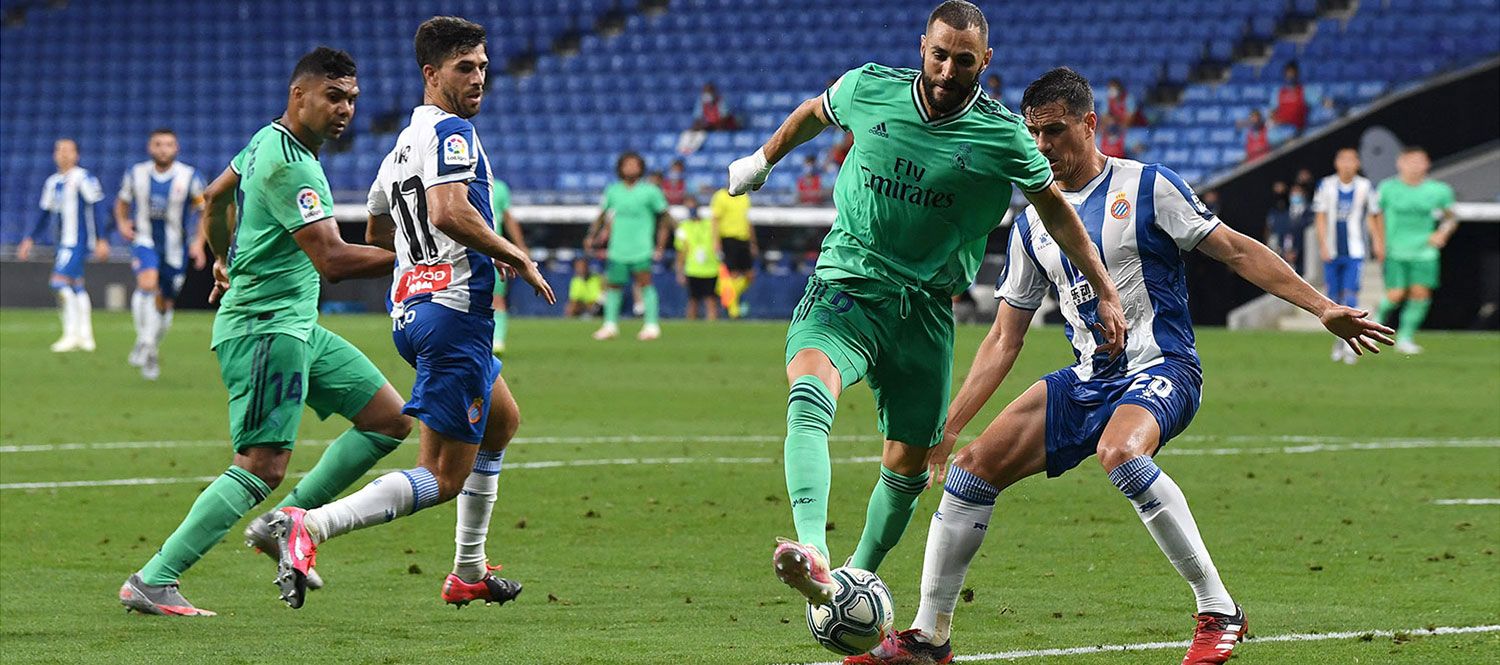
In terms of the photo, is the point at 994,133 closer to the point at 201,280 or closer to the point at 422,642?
the point at 422,642

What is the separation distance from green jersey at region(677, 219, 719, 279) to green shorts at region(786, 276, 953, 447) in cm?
2158

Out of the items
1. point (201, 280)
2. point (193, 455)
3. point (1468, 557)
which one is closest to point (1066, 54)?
point (201, 280)

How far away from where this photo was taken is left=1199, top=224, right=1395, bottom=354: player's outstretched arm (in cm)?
580

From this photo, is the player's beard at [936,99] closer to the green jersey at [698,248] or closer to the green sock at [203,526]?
the green sock at [203,526]

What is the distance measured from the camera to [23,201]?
36.5 meters

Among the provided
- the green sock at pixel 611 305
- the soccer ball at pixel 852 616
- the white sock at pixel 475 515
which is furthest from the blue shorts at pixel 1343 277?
the soccer ball at pixel 852 616

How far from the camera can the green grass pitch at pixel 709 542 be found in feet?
20.6

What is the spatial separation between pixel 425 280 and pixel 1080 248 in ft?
7.19

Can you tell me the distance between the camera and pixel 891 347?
6023mm

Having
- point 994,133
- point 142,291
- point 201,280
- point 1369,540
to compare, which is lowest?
point 201,280

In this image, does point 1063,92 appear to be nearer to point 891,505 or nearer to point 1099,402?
point 1099,402

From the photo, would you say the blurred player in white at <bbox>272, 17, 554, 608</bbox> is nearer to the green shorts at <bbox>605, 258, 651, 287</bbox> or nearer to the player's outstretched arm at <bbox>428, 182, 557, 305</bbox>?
the player's outstretched arm at <bbox>428, 182, 557, 305</bbox>

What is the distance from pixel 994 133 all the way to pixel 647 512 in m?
4.21

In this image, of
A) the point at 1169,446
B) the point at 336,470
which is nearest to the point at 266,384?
the point at 336,470
